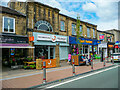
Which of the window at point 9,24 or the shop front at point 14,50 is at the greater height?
the window at point 9,24

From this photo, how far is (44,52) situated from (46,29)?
9.88 feet

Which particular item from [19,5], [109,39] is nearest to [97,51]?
[109,39]

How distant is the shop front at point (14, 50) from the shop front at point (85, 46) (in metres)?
8.09

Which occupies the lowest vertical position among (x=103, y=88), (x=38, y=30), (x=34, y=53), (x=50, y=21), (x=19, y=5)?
(x=103, y=88)

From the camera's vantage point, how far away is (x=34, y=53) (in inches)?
531

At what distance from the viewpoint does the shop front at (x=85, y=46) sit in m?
18.4

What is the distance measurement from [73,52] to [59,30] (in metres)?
4.59

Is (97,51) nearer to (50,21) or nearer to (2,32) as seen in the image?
(50,21)

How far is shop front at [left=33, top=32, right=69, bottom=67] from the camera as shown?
13.7m

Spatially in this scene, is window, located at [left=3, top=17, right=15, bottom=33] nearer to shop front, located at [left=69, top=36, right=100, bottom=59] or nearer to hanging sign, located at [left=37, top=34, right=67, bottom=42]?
hanging sign, located at [left=37, top=34, right=67, bottom=42]

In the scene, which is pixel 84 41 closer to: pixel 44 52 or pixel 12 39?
pixel 44 52

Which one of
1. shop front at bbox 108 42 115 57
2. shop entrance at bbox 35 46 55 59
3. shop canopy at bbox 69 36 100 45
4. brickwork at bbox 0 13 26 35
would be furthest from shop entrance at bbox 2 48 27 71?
shop front at bbox 108 42 115 57

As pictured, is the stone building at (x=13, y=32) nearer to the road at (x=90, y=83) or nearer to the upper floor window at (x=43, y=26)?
the upper floor window at (x=43, y=26)

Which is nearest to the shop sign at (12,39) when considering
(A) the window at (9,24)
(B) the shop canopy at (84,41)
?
(A) the window at (9,24)
